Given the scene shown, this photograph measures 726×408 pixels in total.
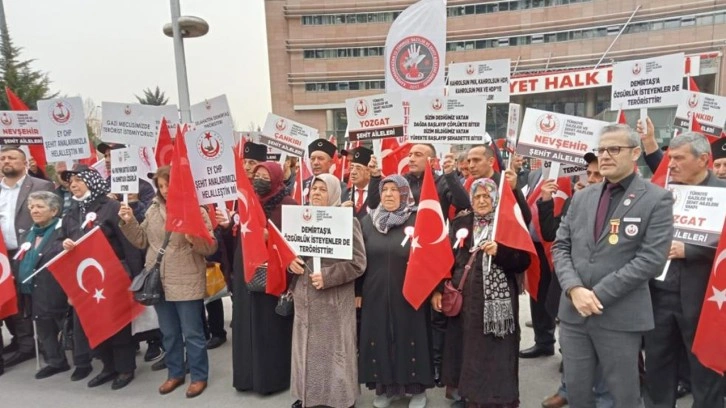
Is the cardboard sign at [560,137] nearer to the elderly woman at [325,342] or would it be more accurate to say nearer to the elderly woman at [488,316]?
the elderly woman at [488,316]

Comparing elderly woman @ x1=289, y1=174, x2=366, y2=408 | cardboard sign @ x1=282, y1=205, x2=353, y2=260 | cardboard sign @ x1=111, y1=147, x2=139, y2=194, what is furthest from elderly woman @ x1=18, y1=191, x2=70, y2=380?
elderly woman @ x1=289, y1=174, x2=366, y2=408

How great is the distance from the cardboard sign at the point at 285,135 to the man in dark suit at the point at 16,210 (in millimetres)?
2735

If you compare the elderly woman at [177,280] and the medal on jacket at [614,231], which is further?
the elderly woman at [177,280]

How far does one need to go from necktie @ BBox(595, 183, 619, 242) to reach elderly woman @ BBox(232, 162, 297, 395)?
2.29 m

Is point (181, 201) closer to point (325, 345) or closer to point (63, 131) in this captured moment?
point (325, 345)

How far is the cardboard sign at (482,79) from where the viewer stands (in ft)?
16.7

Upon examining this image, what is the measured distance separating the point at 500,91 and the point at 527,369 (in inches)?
116

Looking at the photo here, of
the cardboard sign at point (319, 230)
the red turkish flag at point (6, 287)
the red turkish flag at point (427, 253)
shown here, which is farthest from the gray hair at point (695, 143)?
the red turkish flag at point (6, 287)

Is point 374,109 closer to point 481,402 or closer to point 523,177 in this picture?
point 523,177

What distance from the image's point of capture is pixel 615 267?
2508mm

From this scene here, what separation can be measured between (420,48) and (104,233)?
4000 millimetres

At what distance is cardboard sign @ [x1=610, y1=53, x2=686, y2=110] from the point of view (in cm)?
423

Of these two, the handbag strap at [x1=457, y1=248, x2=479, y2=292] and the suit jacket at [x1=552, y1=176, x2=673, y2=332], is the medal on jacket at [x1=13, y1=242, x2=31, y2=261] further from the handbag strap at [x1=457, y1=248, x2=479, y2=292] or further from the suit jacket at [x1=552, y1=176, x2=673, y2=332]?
the suit jacket at [x1=552, y1=176, x2=673, y2=332]

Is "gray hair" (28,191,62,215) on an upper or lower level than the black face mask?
lower
